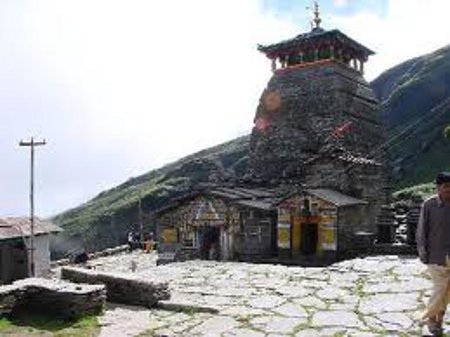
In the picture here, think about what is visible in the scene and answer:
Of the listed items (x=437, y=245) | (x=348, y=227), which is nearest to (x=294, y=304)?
(x=437, y=245)

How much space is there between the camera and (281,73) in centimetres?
4044

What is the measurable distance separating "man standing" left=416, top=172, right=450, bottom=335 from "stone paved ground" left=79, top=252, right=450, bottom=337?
53 cm

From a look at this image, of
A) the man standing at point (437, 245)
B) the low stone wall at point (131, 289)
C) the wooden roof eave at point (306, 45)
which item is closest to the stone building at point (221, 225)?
the wooden roof eave at point (306, 45)

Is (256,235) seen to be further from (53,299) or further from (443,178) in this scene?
(443,178)

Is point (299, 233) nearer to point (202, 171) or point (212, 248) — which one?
point (212, 248)

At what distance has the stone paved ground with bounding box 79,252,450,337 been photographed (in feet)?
29.7

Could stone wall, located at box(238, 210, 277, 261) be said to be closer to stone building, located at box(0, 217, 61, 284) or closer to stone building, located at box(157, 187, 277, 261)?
stone building, located at box(157, 187, 277, 261)

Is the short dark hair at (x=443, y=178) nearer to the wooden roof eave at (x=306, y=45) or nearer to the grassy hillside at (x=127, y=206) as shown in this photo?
the wooden roof eave at (x=306, y=45)

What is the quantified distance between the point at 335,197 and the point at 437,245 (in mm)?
21514

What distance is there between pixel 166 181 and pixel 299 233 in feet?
243

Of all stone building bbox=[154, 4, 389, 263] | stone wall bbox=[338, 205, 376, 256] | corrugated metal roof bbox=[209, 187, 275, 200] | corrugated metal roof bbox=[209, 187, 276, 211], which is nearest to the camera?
stone wall bbox=[338, 205, 376, 256]

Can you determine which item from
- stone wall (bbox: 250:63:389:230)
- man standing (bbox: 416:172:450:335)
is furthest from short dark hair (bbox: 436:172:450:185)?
stone wall (bbox: 250:63:389:230)

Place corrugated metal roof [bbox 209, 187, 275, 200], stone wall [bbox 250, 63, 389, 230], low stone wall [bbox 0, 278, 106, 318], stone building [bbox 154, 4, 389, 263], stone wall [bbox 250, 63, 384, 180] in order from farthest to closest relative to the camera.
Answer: stone wall [bbox 250, 63, 384, 180], stone wall [bbox 250, 63, 389, 230], corrugated metal roof [bbox 209, 187, 275, 200], stone building [bbox 154, 4, 389, 263], low stone wall [bbox 0, 278, 106, 318]

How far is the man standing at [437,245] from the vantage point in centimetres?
793
